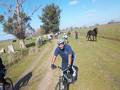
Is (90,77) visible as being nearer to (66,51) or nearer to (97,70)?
(97,70)

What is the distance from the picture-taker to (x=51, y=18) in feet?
272

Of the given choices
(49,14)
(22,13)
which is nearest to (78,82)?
(22,13)

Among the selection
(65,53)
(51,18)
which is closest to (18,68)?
(65,53)

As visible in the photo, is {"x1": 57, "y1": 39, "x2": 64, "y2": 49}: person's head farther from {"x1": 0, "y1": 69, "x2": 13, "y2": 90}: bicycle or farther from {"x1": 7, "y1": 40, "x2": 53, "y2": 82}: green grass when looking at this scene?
{"x1": 7, "y1": 40, "x2": 53, "y2": 82}: green grass

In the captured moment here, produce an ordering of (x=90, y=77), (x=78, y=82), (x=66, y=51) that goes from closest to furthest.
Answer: (x=66, y=51) → (x=78, y=82) → (x=90, y=77)

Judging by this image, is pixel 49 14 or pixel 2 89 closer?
pixel 2 89

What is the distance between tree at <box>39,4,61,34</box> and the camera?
271ft

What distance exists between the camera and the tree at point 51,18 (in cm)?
8256

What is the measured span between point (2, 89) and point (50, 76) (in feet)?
20.2

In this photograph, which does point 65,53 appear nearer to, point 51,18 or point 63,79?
point 63,79

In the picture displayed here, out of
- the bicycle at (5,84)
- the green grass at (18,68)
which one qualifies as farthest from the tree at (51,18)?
the bicycle at (5,84)

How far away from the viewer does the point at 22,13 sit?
5066 cm

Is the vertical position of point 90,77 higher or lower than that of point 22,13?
lower

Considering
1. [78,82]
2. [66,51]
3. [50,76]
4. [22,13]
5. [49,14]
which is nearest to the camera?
[66,51]
